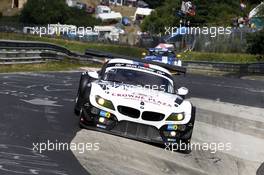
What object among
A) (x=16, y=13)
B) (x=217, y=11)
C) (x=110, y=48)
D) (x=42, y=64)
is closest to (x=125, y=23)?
(x=16, y=13)

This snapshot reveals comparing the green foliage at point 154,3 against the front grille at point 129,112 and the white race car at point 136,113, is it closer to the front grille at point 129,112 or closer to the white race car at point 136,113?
the white race car at point 136,113

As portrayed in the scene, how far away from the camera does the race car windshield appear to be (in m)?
11.1

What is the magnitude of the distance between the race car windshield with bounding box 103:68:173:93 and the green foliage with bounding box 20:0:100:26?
11048 cm

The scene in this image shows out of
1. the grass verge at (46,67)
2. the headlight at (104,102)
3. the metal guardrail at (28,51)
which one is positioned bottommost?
the grass verge at (46,67)

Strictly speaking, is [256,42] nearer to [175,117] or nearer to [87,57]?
[87,57]

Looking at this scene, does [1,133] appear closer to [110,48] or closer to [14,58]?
[14,58]

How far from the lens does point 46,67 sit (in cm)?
2770

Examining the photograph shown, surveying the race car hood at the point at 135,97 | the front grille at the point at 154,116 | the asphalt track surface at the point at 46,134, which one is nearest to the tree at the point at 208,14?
the asphalt track surface at the point at 46,134

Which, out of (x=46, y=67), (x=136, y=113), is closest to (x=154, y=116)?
(x=136, y=113)

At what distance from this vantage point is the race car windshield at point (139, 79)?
36.4 ft

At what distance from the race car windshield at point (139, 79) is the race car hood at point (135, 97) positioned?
20.5 inches

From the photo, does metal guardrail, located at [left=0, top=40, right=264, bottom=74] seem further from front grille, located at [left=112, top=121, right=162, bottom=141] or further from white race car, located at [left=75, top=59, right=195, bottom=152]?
front grille, located at [left=112, top=121, right=162, bottom=141]

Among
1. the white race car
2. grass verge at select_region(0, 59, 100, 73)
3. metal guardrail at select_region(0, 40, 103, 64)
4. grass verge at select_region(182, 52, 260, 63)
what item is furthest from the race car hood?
grass verge at select_region(182, 52, 260, 63)

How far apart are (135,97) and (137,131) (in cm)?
60
